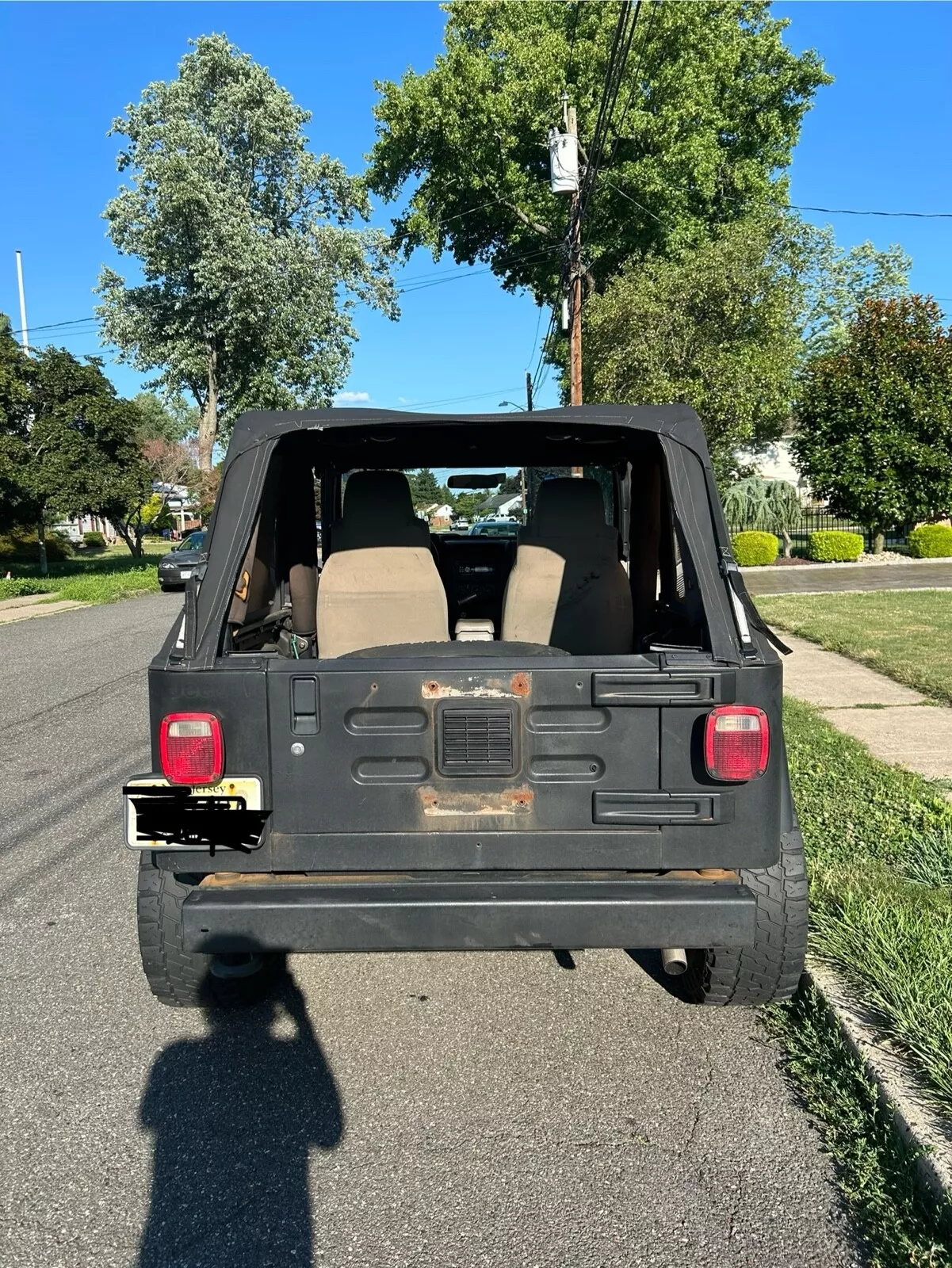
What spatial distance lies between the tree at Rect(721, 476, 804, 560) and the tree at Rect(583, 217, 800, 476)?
495 centimetres

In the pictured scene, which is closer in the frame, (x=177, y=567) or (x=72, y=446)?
(x=177, y=567)

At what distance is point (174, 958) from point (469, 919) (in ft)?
3.41

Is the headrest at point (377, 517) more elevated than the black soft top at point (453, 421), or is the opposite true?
the black soft top at point (453, 421)

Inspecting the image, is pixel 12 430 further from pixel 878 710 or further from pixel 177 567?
pixel 878 710

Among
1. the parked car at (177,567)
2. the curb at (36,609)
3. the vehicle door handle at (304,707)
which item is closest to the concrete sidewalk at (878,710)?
the vehicle door handle at (304,707)

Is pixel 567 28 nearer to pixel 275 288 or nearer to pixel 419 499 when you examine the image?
pixel 275 288

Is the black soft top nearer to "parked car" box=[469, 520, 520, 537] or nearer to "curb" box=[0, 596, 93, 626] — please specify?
"parked car" box=[469, 520, 520, 537]

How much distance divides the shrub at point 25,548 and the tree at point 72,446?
6.72m

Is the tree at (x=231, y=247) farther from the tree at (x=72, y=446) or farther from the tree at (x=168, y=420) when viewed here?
the tree at (x=168, y=420)

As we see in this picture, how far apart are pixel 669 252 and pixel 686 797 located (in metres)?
30.2

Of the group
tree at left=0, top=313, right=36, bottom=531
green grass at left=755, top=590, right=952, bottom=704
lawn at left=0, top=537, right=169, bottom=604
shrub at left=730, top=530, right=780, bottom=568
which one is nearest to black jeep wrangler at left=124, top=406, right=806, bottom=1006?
green grass at left=755, top=590, right=952, bottom=704

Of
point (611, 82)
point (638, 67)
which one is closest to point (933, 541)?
point (611, 82)

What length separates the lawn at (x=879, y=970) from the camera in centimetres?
238

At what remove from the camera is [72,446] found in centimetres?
2261
